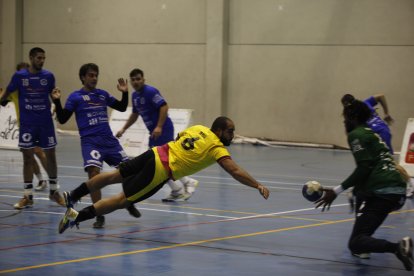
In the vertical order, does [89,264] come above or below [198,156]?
below

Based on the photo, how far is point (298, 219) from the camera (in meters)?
11.7

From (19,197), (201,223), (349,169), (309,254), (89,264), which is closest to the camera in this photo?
(89,264)

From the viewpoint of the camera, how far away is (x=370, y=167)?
861cm

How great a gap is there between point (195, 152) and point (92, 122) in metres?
2.44

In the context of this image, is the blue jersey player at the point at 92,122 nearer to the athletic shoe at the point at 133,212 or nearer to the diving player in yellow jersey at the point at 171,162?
the athletic shoe at the point at 133,212

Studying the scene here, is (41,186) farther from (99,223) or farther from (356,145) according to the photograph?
(356,145)

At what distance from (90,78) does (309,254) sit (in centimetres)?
402

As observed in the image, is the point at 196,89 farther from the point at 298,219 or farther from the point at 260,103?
the point at 298,219

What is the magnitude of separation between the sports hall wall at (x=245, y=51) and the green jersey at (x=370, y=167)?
15.6 m

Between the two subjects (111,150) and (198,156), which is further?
(111,150)

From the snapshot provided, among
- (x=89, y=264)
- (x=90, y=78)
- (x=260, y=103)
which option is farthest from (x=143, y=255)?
(x=260, y=103)

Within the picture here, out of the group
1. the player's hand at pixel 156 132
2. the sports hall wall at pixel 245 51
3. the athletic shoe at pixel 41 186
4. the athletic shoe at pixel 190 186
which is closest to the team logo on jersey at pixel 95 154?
the player's hand at pixel 156 132

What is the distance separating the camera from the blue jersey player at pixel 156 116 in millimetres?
13586

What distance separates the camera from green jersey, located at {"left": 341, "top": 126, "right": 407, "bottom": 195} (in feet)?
28.2
